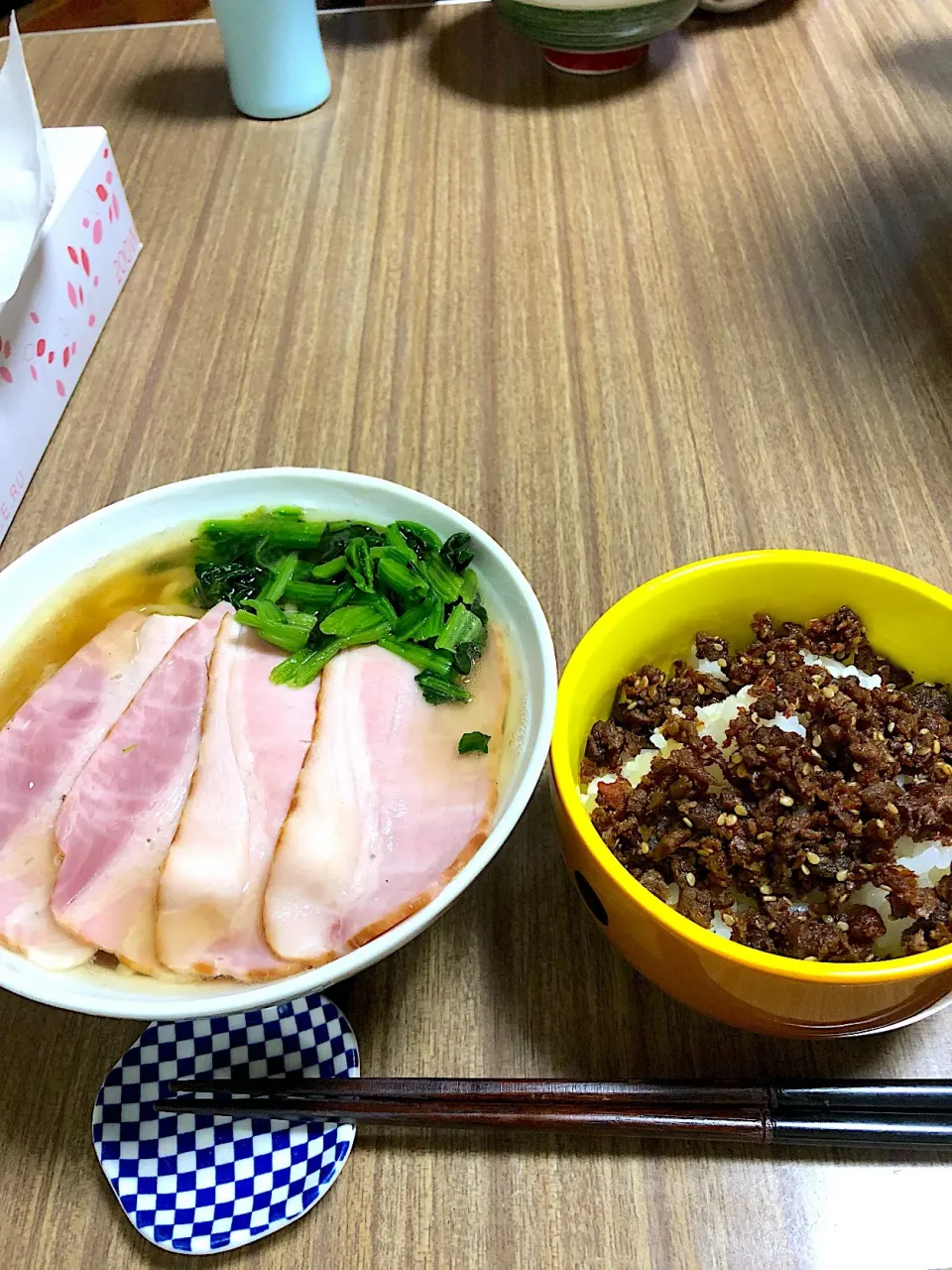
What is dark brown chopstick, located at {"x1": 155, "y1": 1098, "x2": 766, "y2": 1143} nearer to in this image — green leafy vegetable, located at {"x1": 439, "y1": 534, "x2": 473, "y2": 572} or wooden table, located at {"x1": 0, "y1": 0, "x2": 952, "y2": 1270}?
wooden table, located at {"x1": 0, "y1": 0, "x2": 952, "y2": 1270}

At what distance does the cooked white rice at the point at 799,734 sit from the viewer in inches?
28.2

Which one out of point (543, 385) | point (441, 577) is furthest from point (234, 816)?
point (543, 385)

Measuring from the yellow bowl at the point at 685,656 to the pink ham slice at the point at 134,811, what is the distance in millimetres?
340

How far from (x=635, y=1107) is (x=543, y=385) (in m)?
1.00

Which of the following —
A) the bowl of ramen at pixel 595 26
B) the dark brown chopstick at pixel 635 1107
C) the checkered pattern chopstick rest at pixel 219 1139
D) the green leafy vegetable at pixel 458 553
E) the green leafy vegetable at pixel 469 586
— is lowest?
the checkered pattern chopstick rest at pixel 219 1139

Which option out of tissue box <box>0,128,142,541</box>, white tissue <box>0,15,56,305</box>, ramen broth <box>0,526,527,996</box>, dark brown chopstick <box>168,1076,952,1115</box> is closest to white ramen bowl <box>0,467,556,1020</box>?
ramen broth <box>0,526,527,996</box>

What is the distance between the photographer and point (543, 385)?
4.55 feet

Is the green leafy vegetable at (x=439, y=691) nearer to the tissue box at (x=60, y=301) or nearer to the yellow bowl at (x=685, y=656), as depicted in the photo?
the yellow bowl at (x=685, y=656)

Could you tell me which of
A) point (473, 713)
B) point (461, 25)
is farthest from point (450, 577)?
point (461, 25)

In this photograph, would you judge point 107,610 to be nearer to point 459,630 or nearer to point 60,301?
point 459,630

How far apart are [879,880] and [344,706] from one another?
0.47m

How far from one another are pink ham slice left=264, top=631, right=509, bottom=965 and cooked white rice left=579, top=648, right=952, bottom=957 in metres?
0.11

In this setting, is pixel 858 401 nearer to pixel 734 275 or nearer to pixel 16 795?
pixel 734 275

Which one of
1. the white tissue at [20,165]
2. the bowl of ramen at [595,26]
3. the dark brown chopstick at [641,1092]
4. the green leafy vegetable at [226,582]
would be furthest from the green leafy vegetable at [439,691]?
the bowl of ramen at [595,26]
